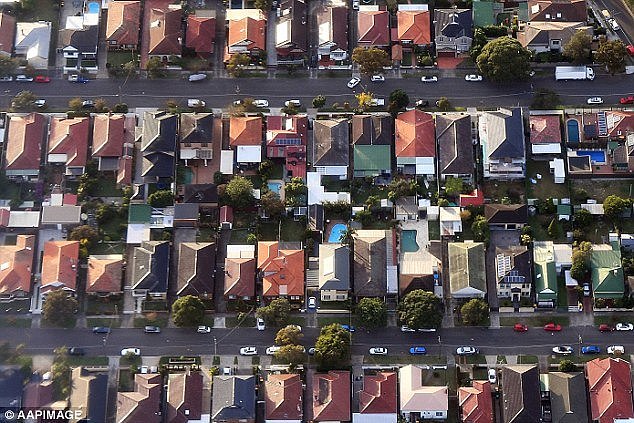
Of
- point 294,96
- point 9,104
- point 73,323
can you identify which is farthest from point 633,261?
point 9,104

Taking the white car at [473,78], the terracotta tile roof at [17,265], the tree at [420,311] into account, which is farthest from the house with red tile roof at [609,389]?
the terracotta tile roof at [17,265]

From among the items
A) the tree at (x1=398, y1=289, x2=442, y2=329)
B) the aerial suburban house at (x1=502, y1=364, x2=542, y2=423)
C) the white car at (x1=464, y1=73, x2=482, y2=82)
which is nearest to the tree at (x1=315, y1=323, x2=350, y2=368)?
the tree at (x1=398, y1=289, x2=442, y2=329)

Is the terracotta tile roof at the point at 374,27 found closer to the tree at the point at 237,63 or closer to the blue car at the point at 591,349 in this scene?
the tree at the point at 237,63

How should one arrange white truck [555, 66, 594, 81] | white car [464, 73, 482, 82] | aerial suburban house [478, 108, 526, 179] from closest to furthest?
aerial suburban house [478, 108, 526, 179] → white truck [555, 66, 594, 81] → white car [464, 73, 482, 82]

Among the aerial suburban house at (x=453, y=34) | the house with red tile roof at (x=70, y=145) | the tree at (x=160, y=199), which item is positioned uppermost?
the aerial suburban house at (x=453, y=34)

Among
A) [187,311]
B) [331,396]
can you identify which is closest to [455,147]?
[331,396]

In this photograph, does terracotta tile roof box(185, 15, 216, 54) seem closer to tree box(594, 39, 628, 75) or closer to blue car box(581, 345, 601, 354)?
tree box(594, 39, 628, 75)
